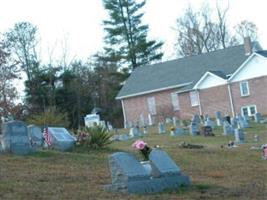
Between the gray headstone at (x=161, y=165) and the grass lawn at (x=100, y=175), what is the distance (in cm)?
51

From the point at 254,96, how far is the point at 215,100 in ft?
12.1

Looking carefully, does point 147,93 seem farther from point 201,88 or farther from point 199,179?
point 199,179

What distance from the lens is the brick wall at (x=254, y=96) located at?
52.4m

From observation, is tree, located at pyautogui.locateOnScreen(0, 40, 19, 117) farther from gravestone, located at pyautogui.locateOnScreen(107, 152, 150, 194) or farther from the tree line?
gravestone, located at pyautogui.locateOnScreen(107, 152, 150, 194)

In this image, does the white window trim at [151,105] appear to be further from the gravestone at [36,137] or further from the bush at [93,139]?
the gravestone at [36,137]

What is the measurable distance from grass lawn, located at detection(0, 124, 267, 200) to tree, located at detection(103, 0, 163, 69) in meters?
51.7

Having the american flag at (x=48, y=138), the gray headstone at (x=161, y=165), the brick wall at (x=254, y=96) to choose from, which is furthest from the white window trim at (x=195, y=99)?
the gray headstone at (x=161, y=165)

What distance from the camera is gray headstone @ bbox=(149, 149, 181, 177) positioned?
45.7ft

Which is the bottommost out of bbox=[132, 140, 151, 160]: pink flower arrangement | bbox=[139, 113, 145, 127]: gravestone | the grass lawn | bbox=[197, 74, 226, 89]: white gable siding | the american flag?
the grass lawn

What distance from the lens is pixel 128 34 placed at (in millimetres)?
75188

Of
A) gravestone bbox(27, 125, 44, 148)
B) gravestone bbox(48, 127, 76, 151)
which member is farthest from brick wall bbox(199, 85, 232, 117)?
gravestone bbox(48, 127, 76, 151)

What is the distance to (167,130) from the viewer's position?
40969mm

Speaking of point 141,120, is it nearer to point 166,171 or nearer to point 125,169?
point 166,171

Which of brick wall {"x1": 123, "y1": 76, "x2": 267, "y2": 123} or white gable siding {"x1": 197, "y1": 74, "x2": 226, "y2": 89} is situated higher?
white gable siding {"x1": 197, "y1": 74, "x2": 226, "y2": 89}
